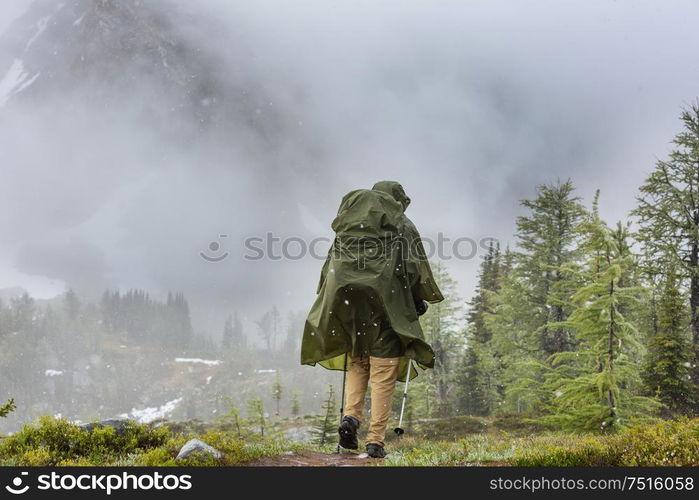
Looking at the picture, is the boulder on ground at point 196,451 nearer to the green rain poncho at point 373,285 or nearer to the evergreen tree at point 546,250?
the green rain poncho at point 373,285

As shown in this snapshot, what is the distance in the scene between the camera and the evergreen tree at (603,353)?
427 inches

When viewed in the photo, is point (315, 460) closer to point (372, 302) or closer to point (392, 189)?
point (372, 302)

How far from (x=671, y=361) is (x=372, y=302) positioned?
43.9ft

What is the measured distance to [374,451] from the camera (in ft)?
21.9

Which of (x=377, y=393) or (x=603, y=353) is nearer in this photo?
(x=377, y=393)

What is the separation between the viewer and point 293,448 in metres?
7.62

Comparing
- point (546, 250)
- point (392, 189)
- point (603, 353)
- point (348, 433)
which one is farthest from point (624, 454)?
point (546, 250)

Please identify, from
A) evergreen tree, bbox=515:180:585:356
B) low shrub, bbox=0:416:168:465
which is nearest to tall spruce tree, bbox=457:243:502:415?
evergreen tree, bbox=515:180:585:356

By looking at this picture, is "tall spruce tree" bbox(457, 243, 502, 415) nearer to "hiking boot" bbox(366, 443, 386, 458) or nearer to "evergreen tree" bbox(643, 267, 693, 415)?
"evergreen tree" bbox(643, 267, 693, 415)

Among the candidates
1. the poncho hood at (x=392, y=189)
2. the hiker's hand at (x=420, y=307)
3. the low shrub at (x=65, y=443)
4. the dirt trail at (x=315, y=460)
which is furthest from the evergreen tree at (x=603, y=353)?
the low shrub at (x=65, y=443)

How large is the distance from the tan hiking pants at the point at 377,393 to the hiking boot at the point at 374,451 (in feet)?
0.23

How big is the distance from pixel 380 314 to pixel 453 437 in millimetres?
16516
